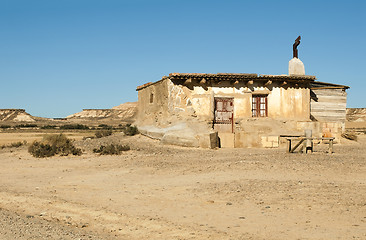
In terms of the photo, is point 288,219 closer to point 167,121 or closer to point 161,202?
point 161,202

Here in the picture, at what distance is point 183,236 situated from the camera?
19.1 ft

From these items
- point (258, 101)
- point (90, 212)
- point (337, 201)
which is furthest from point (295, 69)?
point (90, 212)

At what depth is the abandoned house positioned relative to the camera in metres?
20.6

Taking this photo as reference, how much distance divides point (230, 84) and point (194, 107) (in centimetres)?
235

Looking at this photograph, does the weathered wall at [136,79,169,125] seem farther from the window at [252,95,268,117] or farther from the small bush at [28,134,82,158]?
the small bush at [28,134,82,158]

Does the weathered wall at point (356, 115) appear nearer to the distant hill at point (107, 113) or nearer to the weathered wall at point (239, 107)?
the distant hill at point (107, 113)

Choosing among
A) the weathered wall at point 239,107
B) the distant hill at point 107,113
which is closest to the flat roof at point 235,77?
the weathered wall at point 239,107

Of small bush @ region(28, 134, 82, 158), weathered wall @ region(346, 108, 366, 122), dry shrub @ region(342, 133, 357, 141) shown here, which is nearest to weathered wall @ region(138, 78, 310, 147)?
dry shrub @ region(342, 133, 357, 141)

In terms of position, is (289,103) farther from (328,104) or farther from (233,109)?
(328,104)

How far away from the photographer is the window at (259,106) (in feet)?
74.8

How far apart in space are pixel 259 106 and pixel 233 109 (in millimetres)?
1493

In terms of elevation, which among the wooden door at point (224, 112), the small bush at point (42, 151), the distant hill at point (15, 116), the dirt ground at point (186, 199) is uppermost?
the distant hill at point (15, 116)

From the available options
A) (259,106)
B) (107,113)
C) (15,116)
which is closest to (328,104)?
(259,106)

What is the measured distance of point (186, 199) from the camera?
27.8ft
